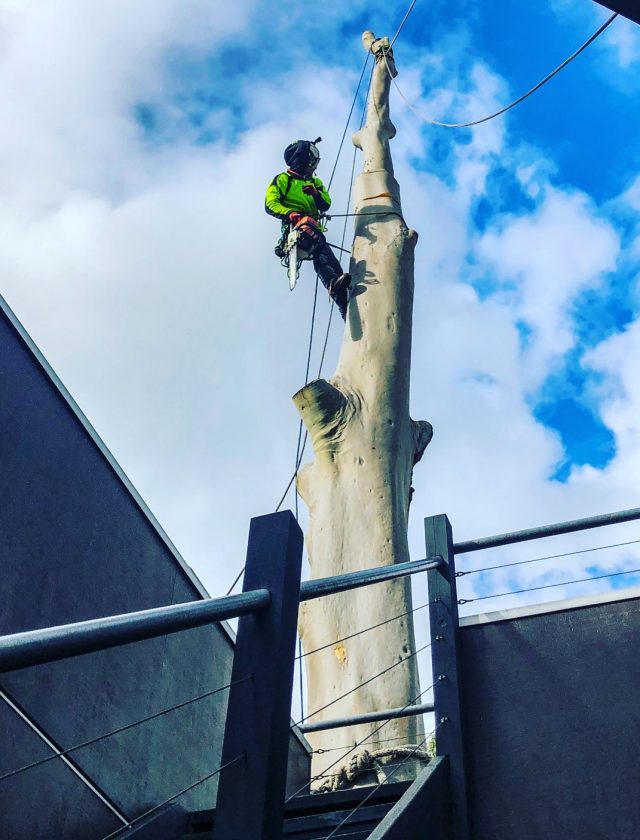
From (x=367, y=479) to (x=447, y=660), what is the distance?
2.33 m

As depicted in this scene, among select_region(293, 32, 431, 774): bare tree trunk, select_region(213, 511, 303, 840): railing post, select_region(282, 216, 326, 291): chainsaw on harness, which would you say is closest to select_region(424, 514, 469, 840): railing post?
select_region(293, 32, 431, 774): bare tree trunk

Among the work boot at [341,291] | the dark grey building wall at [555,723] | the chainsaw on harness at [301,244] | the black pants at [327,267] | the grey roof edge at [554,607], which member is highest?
the chainsaw on harness at [301,244]

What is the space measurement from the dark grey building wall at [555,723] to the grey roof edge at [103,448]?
1106mm

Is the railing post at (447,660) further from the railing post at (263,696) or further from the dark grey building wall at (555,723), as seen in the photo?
the railing post at (263,696)

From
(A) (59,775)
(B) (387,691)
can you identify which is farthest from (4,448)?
(B) (387,691)

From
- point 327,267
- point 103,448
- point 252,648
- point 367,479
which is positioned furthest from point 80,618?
point 327,267

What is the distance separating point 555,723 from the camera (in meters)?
3.33

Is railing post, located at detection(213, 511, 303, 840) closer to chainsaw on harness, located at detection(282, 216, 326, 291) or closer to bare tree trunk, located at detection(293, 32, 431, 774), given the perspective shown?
bare tree trunk, located at detection(293, 32, 431, 774)

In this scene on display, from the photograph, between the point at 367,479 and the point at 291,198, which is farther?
the point at 291,198

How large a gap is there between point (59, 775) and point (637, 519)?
7.25 ft

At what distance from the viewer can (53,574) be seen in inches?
126

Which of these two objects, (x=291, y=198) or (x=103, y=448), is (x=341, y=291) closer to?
(x=291, y=198)

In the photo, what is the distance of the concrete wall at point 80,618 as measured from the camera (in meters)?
2.95

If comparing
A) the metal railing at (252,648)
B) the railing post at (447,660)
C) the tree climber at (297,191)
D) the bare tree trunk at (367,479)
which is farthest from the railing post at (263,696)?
the tree climber at (297,191)
